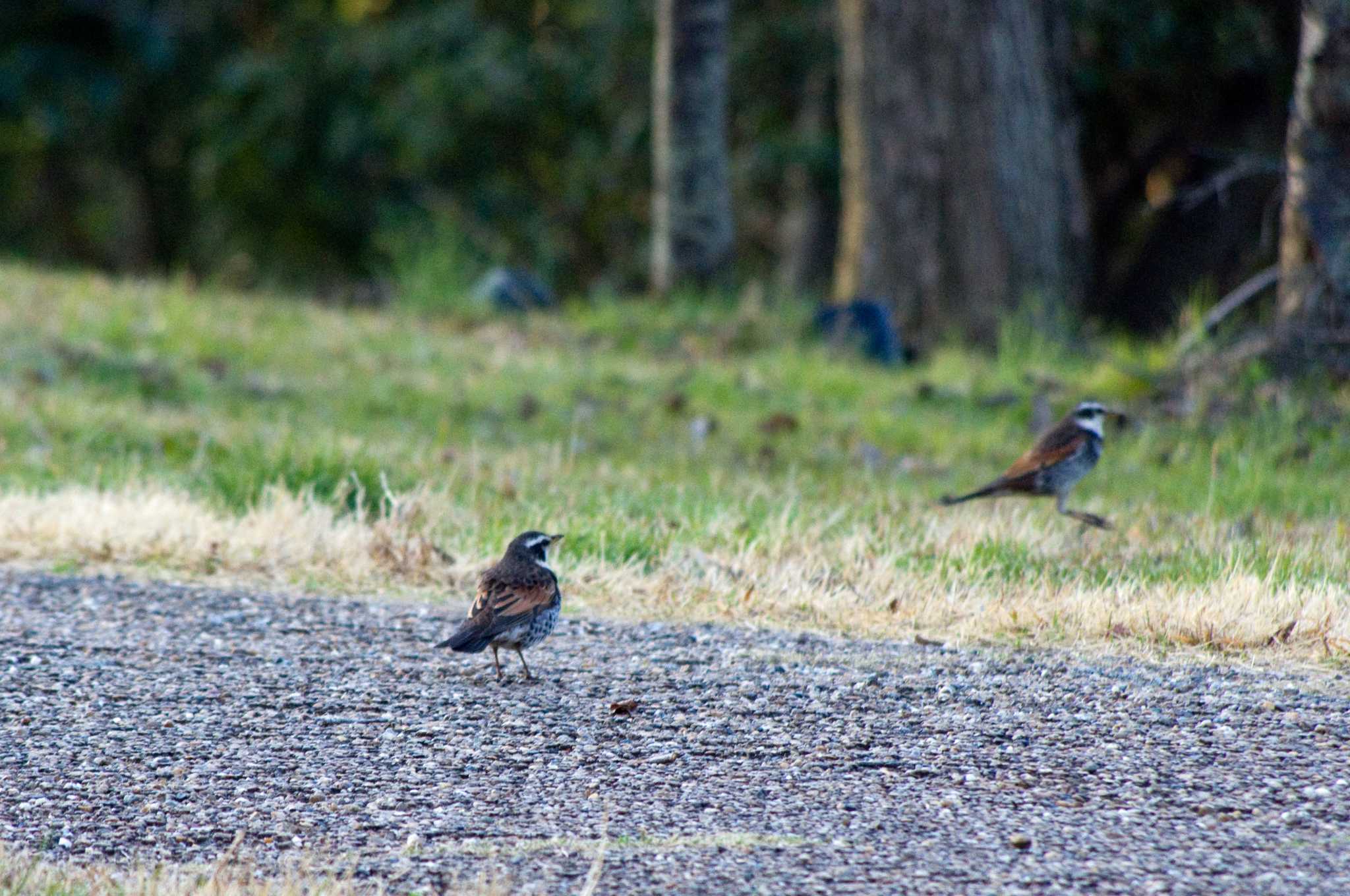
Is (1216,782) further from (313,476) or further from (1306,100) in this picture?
(1306,100)

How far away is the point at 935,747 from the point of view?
441cm

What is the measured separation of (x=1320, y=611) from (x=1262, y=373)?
16.3 feet

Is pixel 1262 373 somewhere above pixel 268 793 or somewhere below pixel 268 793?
above

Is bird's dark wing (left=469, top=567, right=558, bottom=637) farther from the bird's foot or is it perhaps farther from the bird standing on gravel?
the bird's foot

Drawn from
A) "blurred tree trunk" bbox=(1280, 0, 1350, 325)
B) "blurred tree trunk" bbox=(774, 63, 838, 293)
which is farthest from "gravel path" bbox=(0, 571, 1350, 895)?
"blurred tree trunk" bbox=(774, 63, 838, 293)

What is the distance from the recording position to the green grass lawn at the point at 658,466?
611cm

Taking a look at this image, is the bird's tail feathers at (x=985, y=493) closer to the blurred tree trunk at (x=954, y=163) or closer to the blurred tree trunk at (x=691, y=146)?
the blurred tree trunk at (x=954, y=163)

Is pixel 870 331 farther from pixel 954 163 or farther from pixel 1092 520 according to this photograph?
pixel 1092 520

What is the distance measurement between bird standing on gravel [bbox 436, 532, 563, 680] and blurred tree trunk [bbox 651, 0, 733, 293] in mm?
9108

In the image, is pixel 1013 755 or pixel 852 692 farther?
pixel 852 692

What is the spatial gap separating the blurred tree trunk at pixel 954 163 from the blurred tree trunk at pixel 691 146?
4.96 ft

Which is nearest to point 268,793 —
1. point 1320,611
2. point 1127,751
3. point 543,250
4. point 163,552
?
point 1127,751

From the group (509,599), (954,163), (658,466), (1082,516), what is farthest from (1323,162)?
(509,599)

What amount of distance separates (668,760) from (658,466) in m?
4.65
